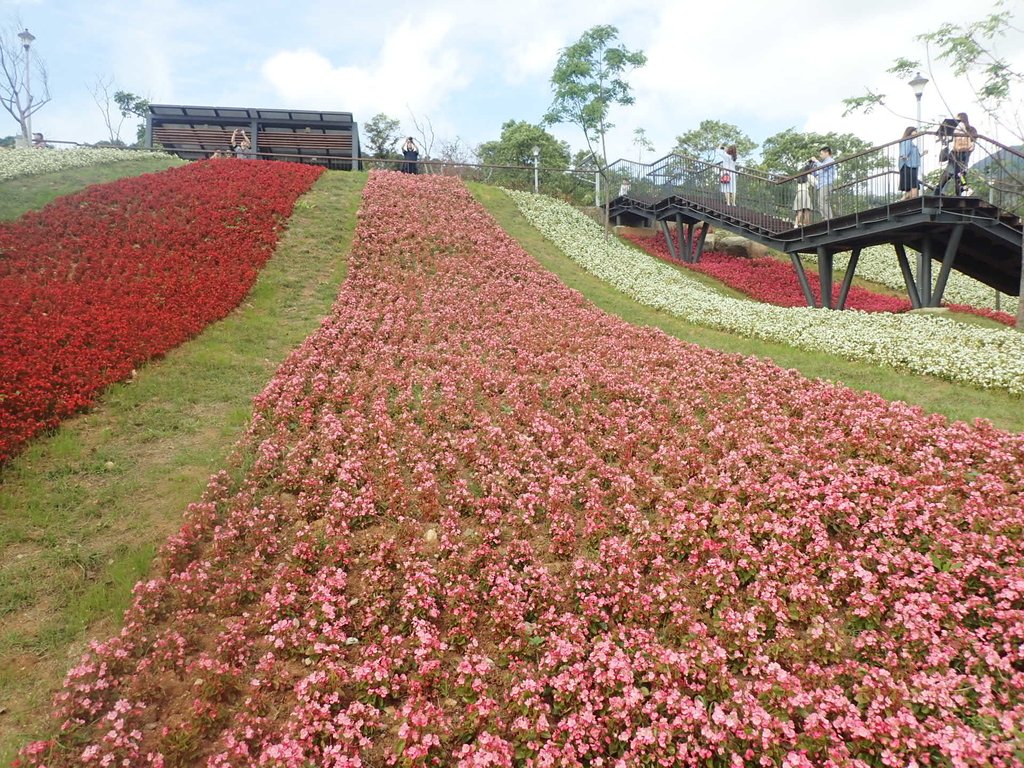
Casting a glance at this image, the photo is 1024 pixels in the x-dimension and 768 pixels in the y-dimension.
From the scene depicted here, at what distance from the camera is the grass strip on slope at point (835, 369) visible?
8789 millimetres

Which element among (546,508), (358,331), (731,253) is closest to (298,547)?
(546,508)

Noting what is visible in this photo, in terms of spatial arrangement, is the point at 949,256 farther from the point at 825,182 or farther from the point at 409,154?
the point at 409,154

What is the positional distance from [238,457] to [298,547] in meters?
2.25

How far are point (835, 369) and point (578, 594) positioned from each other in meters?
8.39

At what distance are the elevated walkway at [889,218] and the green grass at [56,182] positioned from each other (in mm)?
23565

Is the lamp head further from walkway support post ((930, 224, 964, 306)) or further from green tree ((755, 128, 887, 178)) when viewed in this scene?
green tree ((755, 128, 887, 178))

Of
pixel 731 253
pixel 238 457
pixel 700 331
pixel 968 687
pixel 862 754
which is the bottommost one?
pixel 862 754

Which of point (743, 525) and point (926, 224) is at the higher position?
point (926, 224)

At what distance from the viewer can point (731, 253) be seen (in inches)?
1206

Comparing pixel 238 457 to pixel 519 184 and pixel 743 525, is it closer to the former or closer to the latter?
pixel 743 525

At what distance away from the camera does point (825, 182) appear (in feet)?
58.6

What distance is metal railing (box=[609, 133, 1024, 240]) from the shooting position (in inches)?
566

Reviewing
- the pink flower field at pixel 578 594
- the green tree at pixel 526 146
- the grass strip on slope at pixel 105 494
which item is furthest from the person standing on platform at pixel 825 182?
the green tree at pixel 526 146

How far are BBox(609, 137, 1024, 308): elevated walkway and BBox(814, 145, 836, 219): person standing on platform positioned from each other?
0.60 feet
